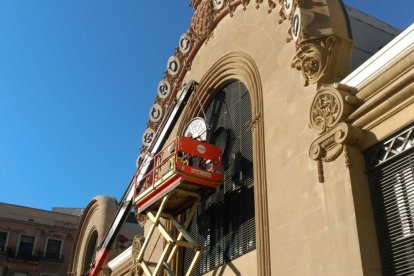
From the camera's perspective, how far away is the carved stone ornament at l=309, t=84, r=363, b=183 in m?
13.7

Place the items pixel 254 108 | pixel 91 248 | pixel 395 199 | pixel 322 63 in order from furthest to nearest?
1. pixel 91 248
2. pixel 254 108
3. pixel 322 63
4. pixel 395 199

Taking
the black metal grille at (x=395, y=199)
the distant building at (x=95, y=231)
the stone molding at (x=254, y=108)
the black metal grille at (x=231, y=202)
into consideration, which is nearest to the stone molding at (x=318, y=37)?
the stone molding at (x=254, y=108)

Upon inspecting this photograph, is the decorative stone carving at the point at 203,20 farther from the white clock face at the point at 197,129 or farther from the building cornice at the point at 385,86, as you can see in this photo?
the building cornice at the point at 385,86

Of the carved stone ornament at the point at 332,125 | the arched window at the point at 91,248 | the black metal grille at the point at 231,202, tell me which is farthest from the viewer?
the arched window at the point at 91,248

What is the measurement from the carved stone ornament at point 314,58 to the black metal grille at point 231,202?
14.9ft

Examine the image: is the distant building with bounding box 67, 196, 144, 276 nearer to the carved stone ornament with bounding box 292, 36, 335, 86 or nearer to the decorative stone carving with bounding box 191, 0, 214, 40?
the decorative stone carving with bounding box 191, 0, 214, 40

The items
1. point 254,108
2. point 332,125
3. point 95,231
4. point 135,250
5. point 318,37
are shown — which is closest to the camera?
point 332,125

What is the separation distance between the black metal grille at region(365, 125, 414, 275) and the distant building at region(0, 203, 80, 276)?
154 ft

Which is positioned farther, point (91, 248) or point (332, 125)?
point (91, 248)

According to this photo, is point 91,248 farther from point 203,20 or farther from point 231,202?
point 231,202

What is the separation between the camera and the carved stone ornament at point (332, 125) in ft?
44.9

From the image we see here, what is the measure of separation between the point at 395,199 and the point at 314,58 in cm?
540

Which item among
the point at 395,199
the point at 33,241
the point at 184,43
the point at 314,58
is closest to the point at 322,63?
the point at 314,58

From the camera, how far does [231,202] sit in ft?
65.8
